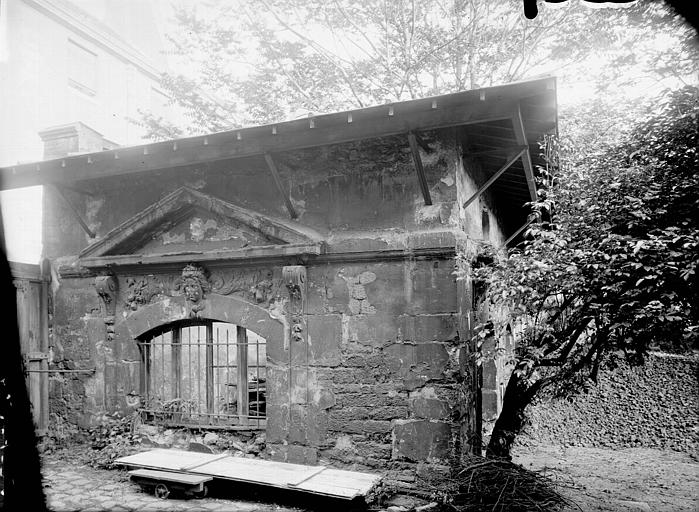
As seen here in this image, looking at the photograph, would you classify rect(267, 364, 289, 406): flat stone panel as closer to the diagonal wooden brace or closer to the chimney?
the diagonal wooden brace

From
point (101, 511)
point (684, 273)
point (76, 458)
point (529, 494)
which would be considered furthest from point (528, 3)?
point (76, 458)

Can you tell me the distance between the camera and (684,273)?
4191mm

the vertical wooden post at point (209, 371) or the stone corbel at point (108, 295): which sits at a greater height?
the stone corbel at point (108, 295)

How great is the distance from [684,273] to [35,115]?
14.8 m

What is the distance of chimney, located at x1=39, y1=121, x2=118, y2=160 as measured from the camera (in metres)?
7.66

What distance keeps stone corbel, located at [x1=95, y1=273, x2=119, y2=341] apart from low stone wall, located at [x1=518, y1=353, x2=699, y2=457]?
6.15m

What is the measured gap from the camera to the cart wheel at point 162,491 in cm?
540

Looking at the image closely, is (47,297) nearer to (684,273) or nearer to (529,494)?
(529,494)

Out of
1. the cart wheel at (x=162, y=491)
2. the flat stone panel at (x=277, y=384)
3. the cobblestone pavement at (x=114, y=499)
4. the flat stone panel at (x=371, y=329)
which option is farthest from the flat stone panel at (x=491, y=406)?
the cart wheel at (x=162, y=491)

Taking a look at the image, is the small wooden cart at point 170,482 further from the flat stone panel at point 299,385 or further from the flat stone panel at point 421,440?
the flat stone panel at point 421,440

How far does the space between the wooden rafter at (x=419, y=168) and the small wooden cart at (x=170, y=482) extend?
3658 mm

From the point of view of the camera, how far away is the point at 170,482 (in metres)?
5.36

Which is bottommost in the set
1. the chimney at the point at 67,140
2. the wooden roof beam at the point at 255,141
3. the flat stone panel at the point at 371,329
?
the flat stone panel at the point at 371,329

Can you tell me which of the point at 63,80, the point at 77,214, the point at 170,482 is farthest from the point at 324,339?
the point at 63,80
